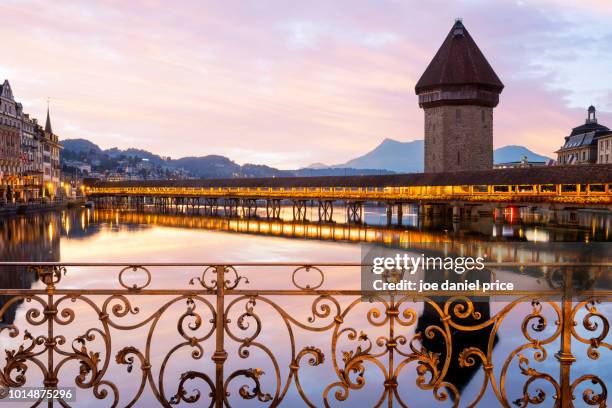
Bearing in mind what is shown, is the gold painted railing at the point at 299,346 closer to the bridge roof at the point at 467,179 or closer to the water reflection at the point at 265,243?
the water reflection at the point at 265,243

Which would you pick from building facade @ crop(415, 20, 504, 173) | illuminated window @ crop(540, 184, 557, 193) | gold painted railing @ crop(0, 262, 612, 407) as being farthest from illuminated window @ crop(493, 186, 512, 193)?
gold painted railing @ crop(0, 262, 612, 407)

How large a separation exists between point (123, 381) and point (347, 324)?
19.6ft

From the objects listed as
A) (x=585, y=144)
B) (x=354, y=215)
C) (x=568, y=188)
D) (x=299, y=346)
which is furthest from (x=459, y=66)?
(x=299, y=346)

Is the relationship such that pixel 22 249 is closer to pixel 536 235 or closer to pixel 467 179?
pixel 536 235

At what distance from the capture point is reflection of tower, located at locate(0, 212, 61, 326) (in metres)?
17.6

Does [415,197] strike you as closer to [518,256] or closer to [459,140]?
[459,140]

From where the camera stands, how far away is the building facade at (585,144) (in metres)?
76.3

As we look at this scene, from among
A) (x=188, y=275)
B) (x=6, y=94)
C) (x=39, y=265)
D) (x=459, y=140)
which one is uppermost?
(x=6, y=94)

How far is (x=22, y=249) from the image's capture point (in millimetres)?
26625

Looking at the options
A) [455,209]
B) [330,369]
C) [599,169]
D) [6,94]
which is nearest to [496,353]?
[330,369]

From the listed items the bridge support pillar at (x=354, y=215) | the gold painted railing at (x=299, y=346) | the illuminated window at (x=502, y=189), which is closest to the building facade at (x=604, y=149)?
the illuminated window at (x=502, y=189)

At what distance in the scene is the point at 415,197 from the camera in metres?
52.2

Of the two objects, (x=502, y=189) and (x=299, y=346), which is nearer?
(x=299, y=346)

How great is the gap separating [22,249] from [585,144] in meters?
77.0
